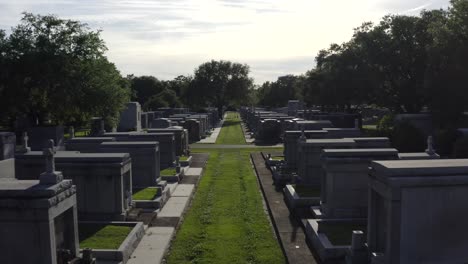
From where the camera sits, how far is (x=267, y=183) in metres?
23.5

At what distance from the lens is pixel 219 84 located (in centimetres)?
9669

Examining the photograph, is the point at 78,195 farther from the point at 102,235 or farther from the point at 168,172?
the point at 168,172

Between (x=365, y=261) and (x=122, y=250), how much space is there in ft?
20.6

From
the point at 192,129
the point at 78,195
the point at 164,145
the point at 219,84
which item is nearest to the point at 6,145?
the point at 164,145

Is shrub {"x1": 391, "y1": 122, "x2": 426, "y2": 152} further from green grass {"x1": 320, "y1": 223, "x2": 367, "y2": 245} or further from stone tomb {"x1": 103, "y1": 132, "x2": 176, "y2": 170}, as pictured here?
green grass {"x1": 320, "y1": 223, "x2": 367, "y2": 245}

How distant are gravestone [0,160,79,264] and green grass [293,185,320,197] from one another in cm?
1101

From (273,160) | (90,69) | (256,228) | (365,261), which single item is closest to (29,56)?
(90,69)

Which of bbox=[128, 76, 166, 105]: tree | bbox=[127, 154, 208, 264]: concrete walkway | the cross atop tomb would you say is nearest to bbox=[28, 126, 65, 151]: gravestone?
bbox=[127, 154, 208, 264]: concrete walkway

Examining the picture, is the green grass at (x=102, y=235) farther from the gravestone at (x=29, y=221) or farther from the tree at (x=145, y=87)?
the tree at (x=145, y=87)

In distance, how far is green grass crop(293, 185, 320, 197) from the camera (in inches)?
752

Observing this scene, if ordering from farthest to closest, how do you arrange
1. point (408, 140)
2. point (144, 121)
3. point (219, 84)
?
1. point (219, 84)
2. point (144, 121)
3. point (408, 140)

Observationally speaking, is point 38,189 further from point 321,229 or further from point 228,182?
point 228,182

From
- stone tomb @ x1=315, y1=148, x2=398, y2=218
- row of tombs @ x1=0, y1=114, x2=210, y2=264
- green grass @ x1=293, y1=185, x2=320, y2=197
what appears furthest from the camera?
green grass @ x1=293, y1=185, x2=320, y2=197

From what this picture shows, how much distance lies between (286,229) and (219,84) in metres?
82.2
